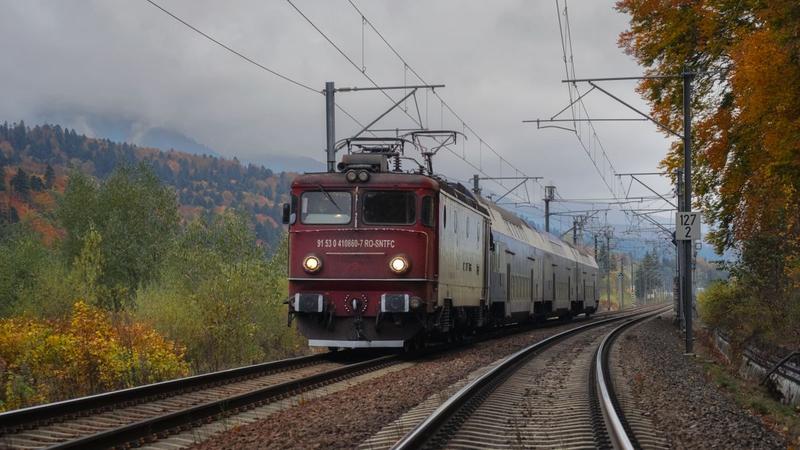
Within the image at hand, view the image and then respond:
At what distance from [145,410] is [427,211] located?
25.5 feet

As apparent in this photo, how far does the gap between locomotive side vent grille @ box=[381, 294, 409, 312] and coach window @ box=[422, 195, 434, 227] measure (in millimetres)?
1555

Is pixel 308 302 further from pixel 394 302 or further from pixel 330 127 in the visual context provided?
pixel 330 127

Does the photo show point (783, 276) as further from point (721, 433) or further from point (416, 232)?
point (721, 433)

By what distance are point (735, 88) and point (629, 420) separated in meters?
12.2

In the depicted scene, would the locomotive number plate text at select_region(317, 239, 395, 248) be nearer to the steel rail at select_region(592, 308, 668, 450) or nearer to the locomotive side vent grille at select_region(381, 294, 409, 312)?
the locomotive side vent grille at select_region(381, 294, 409, 312)

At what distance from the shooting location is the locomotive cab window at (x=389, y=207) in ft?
53.9

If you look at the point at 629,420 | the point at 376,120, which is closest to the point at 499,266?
the point at 376,120

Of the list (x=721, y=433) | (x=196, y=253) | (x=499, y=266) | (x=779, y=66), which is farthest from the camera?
(x=196, y=253)

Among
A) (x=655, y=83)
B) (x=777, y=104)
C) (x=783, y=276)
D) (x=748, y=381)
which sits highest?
(x=655, y=83)

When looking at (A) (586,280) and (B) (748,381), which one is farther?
(A) (586,280)

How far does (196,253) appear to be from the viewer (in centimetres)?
2764

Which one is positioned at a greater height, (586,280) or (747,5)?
(747,5)

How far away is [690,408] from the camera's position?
10617 mm

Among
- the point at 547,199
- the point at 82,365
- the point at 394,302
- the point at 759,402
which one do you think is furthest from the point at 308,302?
the point at 547,199
